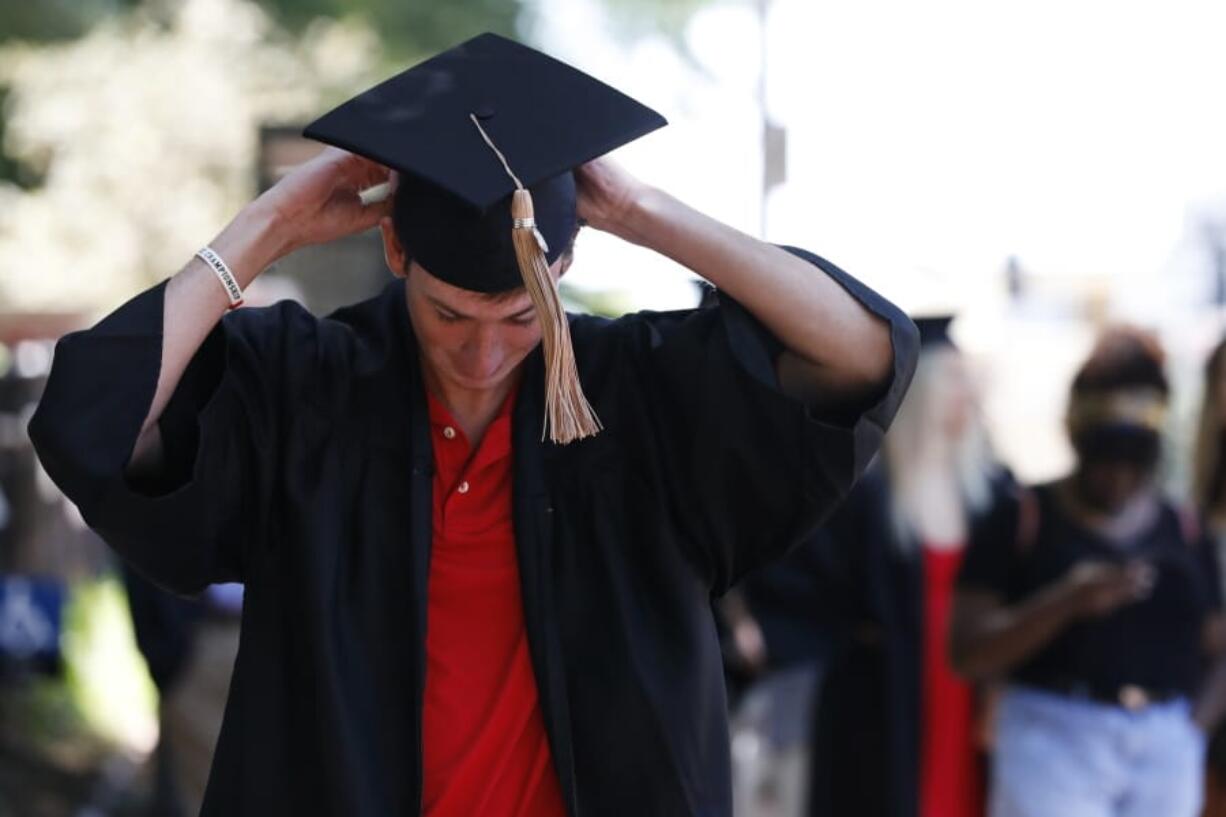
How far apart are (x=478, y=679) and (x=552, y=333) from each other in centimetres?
46

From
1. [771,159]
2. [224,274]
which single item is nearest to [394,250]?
[224,274]

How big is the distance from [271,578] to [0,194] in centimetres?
1052

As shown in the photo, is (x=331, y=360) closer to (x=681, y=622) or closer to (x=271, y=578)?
(x=271, y=578)

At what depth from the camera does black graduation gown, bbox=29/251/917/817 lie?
7.88 ft

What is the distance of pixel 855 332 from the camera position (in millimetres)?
2445

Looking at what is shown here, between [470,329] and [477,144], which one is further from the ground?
[477,144]

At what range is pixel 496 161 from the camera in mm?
2391

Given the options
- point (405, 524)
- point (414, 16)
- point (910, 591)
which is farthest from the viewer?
point (414, 16)

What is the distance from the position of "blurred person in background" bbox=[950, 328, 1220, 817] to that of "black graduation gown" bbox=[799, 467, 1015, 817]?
583mm

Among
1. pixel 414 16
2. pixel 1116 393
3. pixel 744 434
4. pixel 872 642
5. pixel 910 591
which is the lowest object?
pixel 872 642

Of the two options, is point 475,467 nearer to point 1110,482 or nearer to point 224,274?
point 224,274

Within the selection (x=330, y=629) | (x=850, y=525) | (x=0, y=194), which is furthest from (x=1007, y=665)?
(x=0, y=194)

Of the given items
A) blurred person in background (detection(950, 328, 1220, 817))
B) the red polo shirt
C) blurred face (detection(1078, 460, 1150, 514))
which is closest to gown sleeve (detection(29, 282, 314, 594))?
the red polo shirt

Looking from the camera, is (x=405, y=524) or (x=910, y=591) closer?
(x=405, y=524)
